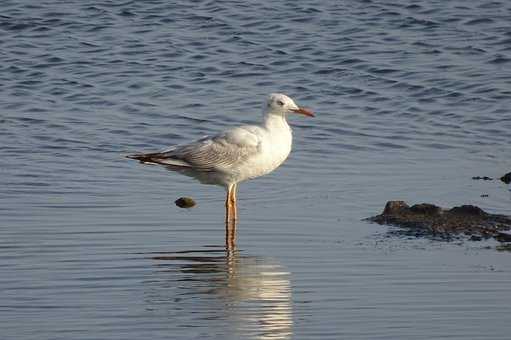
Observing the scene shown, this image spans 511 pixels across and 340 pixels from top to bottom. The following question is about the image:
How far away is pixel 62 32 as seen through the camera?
2327cm

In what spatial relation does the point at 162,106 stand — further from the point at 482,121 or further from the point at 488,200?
the point at 488,200

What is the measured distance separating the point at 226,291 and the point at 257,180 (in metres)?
4.37

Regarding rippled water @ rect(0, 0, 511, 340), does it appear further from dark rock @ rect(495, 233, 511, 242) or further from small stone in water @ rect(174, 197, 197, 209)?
dark rock @ rect(495, 233, 511, 242)

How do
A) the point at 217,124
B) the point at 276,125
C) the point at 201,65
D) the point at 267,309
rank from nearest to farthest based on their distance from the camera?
the point at 267,309 → the point at 276,125 → the point at 217,124 → the point at 201,65

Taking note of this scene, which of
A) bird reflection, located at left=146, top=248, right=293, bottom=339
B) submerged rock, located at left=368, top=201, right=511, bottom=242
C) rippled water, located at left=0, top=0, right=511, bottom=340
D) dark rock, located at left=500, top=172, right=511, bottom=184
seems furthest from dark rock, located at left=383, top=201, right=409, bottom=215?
dark rock, located at left=500, top=172, right=511, bottom=184

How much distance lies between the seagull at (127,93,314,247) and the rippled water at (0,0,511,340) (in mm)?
361

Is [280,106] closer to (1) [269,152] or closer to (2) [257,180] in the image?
(1) [269,152]

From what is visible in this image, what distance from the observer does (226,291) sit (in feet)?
29.3

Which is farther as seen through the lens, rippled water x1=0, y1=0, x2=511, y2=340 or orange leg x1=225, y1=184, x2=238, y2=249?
orange leg x1=225, y1=184, x2=238, y2=249

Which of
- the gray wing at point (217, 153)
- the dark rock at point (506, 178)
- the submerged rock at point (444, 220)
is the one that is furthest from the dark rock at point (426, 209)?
the dark rock at point (506, 178)

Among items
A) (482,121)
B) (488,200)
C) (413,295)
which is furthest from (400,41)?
(413,295)

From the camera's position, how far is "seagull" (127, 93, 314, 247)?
11.6 metres

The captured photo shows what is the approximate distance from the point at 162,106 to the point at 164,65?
9.91ft

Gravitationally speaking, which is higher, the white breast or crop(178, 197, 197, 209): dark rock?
the white breast
